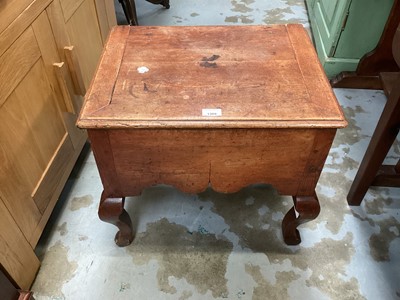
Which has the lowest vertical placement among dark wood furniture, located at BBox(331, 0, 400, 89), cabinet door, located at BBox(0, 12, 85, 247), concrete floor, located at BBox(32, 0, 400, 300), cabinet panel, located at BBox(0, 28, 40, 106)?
concrete floor, located at BBox(32, 0, 400, 300)

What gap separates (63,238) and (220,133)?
0.77 metres

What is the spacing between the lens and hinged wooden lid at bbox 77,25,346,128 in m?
0.94

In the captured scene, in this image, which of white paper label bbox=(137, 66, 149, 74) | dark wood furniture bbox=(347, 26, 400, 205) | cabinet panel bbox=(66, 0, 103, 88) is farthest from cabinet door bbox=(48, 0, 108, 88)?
dark wood furniture bbox=(347, 26, 400, 205)

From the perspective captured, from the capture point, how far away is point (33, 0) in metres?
1.06

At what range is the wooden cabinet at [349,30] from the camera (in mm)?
1774

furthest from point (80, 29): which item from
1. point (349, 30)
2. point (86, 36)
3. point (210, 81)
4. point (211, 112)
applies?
point (349, 30)

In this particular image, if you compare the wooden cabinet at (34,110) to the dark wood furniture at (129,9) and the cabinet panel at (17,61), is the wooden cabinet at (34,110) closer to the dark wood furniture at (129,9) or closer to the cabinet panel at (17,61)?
the cabinet panel at (17,61)

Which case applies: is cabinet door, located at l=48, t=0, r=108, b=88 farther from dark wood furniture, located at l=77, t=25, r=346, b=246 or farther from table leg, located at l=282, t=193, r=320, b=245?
table leg, located at l=282, t=193, r=320, b=245

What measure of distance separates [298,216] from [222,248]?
0.30 metres

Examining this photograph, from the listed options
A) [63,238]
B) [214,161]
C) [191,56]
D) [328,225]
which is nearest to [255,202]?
[328,225]

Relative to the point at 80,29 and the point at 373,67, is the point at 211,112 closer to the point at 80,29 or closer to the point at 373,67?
the point at 80,29

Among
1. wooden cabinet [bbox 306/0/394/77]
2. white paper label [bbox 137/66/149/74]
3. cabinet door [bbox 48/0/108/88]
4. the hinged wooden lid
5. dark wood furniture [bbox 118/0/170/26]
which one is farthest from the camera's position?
dark wood furniture [bbox 118/0/170/26]

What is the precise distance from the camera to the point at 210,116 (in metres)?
0.95

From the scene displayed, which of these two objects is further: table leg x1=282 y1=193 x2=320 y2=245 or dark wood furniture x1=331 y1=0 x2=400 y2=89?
dark wood furniture x1=331 y1=0 x2=400 y2=89
